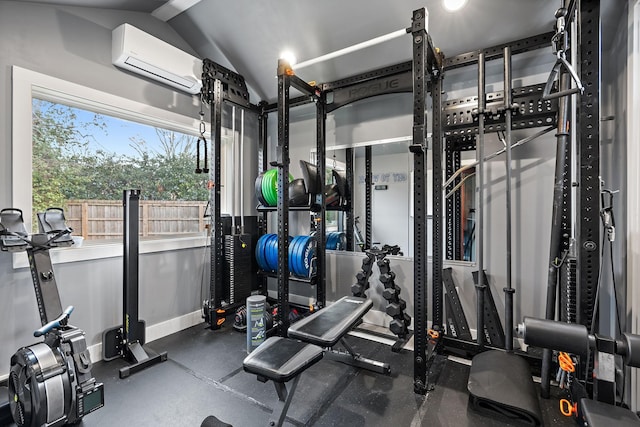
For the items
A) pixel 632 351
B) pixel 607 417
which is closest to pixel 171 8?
pixel 632 351

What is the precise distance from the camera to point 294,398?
195cm

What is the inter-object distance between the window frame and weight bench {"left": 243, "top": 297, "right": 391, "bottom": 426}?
1.88 metres

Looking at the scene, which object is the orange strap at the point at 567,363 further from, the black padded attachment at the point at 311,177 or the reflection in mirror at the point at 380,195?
the black padded attachment at the point at 311,177

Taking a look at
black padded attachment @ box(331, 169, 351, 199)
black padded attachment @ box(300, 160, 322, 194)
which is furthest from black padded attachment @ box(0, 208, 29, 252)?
black padded attachment @ box(331, 169, 351, 199)

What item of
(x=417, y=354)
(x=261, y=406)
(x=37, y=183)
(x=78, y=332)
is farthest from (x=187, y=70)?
(x=417, y=354)

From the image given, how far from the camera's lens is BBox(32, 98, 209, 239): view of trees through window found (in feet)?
7.73

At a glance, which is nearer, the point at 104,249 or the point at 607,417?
the point at 607,417

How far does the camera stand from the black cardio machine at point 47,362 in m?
1.58

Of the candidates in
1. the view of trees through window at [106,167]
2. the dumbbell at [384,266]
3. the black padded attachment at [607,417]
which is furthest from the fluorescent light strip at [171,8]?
the black padded attachment at [607,417]

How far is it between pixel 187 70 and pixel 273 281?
2757mm

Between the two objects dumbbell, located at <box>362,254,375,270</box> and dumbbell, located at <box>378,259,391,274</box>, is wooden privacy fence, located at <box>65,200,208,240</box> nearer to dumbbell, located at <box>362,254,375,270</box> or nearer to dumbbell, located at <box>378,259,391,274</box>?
dumbbell, located at <box>362,254,375,270</box>

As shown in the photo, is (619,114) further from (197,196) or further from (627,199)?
(197,196)

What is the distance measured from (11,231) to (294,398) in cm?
211

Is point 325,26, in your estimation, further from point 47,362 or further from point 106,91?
point 47,362
